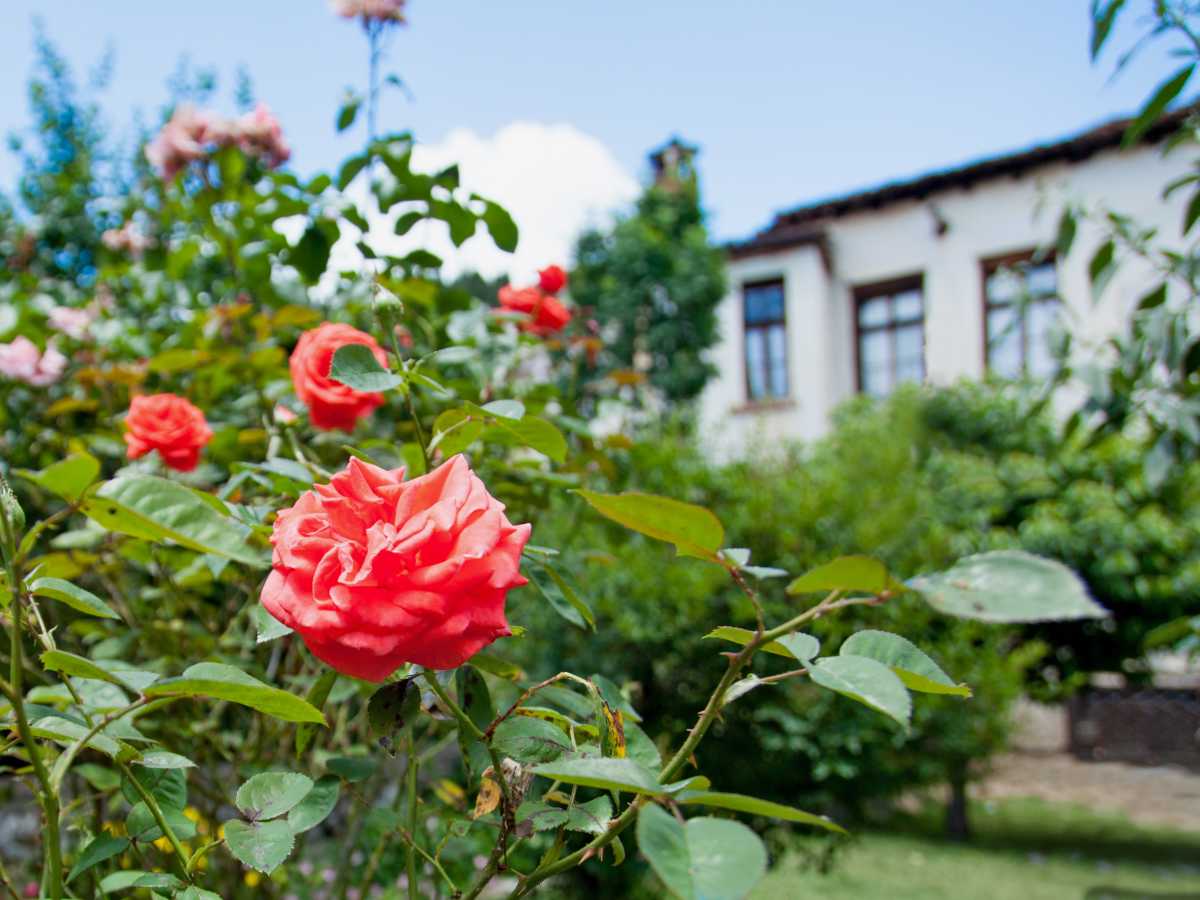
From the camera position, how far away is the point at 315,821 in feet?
2.13

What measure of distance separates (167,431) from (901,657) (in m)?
0.98

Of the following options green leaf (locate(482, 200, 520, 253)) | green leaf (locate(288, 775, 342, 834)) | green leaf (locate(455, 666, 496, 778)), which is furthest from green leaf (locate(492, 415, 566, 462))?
green leaf (locate(482, 200, 520, 253))

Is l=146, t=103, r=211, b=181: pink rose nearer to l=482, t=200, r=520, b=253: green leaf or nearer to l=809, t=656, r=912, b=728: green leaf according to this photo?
A: l=482, t=200, r=520, b=253: green leaf

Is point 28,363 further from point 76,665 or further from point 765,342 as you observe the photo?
point 765,342

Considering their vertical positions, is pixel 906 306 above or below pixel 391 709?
above

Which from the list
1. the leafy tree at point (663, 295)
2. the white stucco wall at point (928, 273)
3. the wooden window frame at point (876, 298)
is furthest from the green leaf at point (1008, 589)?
the wooden window frame at point (876, 298)

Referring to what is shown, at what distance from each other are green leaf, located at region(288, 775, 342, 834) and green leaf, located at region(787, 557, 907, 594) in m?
0.36

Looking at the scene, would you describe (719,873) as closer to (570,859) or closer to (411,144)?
(570,859)

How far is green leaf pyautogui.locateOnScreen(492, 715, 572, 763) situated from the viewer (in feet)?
2.11

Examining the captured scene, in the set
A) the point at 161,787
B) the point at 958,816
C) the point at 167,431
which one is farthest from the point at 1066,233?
the point at 958,816

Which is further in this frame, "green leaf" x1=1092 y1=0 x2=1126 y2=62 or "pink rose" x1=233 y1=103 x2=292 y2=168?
"pink rose" x1=233 y1=103 x2=292 y2=168

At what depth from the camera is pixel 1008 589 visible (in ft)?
1.34

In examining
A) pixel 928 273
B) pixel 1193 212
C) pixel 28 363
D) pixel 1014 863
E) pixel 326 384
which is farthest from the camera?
pixel 928 273

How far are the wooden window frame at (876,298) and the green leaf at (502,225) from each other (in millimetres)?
10725
